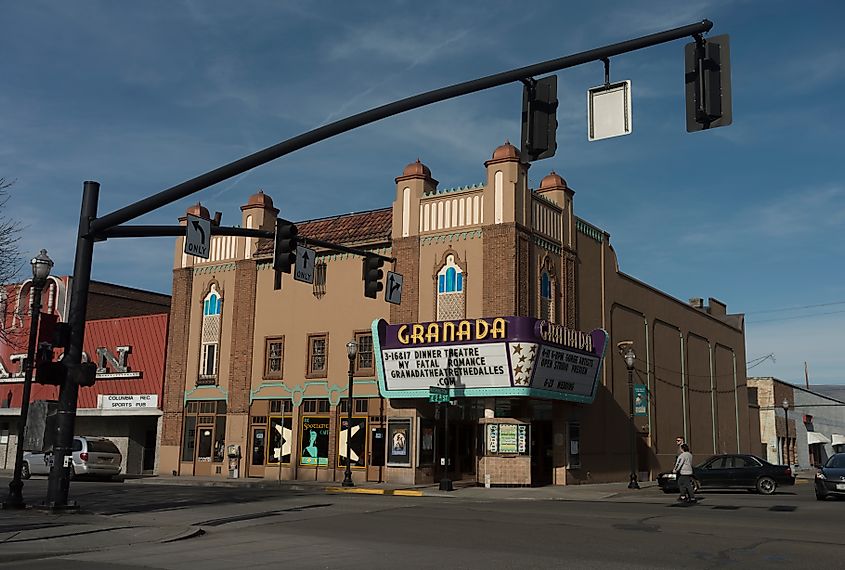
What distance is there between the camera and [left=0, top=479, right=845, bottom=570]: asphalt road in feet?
39.2

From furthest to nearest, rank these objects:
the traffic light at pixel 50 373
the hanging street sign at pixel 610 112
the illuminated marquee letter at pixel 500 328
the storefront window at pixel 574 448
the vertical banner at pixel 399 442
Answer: the storefront window at pixel 574 448, the vertical banner at pixel 399 442, the illuminated marquee letter at pixel 500 328, the traffic light at pixel 50 373, the hanging street sign at pixel 610 112

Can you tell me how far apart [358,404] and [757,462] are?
14.8 m

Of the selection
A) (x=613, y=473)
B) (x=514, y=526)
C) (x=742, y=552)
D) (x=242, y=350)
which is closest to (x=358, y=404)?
(x=242, y=350)

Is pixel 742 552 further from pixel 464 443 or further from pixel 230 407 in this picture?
pixel 230 407

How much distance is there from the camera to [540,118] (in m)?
11.3

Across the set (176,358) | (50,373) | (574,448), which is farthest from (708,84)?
(176,358)

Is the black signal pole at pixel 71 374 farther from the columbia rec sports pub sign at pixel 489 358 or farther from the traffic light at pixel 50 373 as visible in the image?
the columbia rec sports pub sign at pixel 489 358

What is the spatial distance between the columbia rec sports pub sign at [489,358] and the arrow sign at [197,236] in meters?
14.4

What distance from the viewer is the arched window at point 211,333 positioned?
3872 centimetres

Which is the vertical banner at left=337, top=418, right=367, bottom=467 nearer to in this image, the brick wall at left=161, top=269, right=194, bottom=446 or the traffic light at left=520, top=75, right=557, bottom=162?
the brick wall at left=161, top=269, right=194, bottom=446

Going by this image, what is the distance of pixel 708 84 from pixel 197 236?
9847 millimetres

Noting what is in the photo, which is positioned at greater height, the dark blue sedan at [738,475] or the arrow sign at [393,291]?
the arrow sign at [393,291]

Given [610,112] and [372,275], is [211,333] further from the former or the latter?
[610,112]

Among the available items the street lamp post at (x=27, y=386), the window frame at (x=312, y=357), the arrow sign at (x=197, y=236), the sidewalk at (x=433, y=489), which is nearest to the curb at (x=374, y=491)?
the sidewalk at (x=433, y=489)
